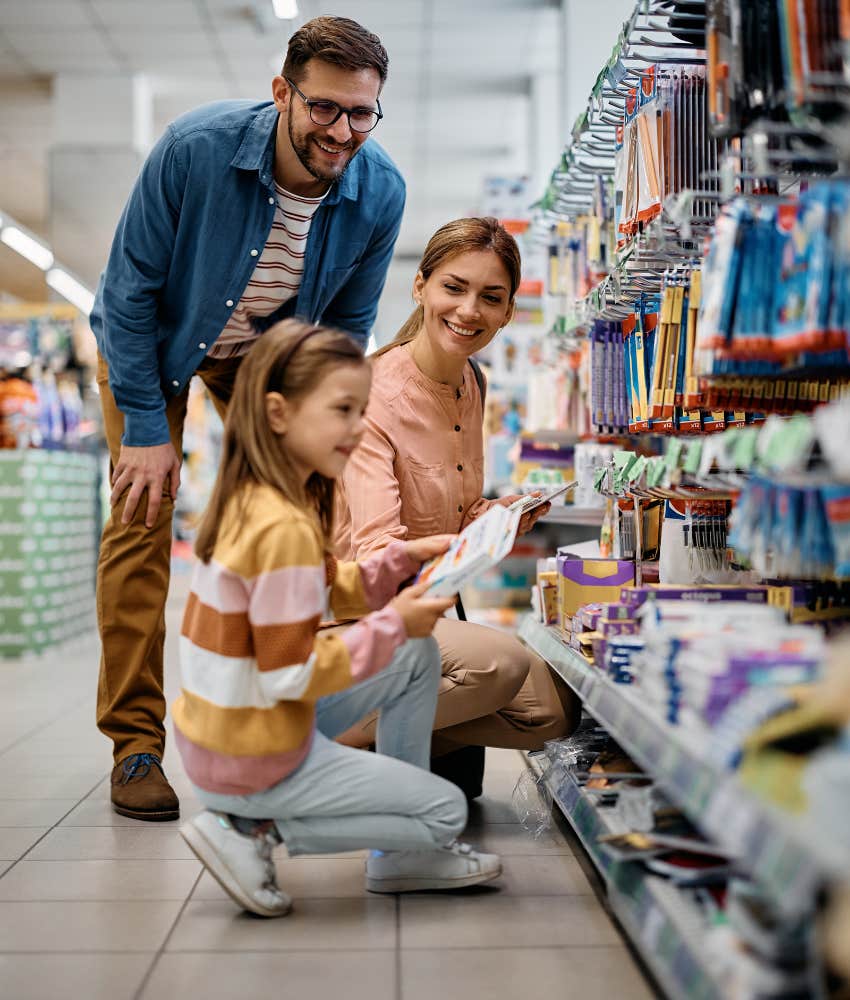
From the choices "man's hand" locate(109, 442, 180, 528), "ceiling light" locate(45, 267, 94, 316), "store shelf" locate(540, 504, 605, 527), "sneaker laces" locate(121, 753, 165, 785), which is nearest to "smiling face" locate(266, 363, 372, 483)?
"man's hand" locate(109, 442, 180, 528)

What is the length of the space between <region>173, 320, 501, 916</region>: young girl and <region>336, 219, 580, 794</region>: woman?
435mm

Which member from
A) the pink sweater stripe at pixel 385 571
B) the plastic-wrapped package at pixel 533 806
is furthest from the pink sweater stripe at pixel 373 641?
the plastic-wrapped package at pixel 533 806

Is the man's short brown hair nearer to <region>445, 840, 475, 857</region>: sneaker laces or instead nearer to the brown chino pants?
the brown chino pants

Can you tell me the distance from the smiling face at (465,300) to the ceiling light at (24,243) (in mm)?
8485

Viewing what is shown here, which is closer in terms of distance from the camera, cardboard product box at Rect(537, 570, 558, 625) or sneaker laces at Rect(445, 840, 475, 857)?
sneaker laces at Rect(445, 840, 475, 857)

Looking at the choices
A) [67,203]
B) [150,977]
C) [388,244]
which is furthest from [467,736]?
[67,203]

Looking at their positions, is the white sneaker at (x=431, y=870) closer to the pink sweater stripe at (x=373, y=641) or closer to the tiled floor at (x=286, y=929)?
the tiled floor at (x=286, y=929)

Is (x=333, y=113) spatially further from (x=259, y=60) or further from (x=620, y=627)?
(x=259, y=60)

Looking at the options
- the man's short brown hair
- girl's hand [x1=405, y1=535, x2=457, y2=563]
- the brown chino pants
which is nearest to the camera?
girl's hand [x1=405, y1=535, x2=457, y2=563]

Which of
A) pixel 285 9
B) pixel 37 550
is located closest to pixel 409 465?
pixel 37 550

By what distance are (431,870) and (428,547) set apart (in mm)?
605

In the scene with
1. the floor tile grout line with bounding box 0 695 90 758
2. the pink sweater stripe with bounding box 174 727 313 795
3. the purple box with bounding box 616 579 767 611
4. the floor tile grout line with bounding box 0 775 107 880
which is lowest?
the floor tile grout line with bounding box 0 695 90 758

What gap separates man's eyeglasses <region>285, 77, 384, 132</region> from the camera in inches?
99.4

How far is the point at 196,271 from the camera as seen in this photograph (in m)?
2.76
